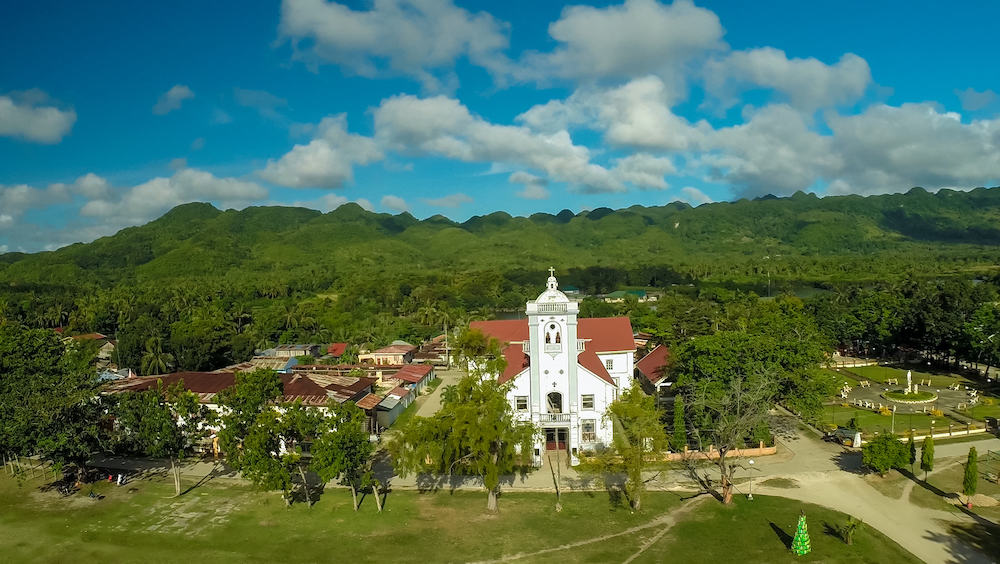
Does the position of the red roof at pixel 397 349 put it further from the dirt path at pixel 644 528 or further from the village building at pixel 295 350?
the dirt path at pixel 644 528

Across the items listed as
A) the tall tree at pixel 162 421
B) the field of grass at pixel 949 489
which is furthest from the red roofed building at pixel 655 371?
the tall tree at pixel 162 421

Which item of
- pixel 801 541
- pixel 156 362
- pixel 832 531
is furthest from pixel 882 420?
pixel 156 362

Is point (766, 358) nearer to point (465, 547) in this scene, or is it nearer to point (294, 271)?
point (465, 547)

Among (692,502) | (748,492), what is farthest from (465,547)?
(748,492)

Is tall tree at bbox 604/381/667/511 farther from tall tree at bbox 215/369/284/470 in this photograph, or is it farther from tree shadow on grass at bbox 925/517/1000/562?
tall tree at bbox 215/369/284/470

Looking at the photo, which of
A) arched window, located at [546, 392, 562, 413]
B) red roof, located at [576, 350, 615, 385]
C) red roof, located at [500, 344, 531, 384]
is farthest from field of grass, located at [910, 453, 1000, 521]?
red roof, located at [500, 344, 531, 384]

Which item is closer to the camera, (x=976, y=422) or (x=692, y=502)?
(x=692, y=502)

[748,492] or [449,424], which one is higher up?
[449,424]
